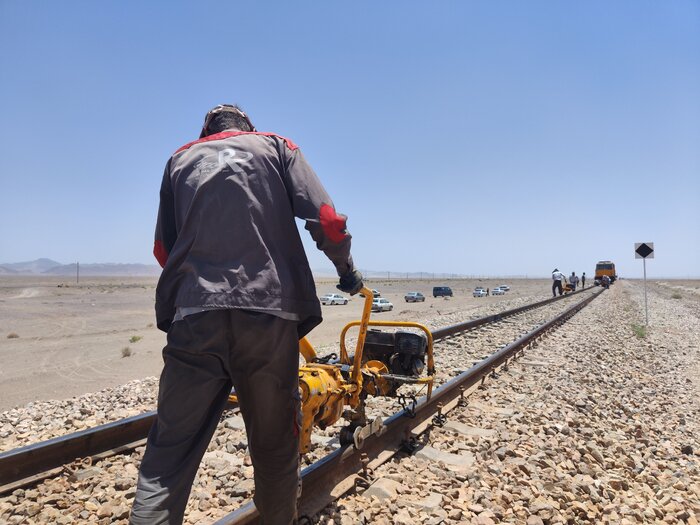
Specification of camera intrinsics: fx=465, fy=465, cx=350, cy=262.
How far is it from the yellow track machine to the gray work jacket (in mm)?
751

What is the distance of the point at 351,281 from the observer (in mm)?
2314

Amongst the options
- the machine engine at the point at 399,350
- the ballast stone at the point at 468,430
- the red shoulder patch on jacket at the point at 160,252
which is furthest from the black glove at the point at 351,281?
the ballast stone at the point at 468,430

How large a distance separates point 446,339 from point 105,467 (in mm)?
7940

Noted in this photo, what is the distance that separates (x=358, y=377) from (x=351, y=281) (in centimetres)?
137

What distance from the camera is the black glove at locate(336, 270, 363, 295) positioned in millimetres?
2297

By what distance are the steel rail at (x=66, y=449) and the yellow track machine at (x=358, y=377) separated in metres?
1.59

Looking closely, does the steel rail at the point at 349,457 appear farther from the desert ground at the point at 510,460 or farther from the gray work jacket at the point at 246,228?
the gray work jacket at the point at 246,228

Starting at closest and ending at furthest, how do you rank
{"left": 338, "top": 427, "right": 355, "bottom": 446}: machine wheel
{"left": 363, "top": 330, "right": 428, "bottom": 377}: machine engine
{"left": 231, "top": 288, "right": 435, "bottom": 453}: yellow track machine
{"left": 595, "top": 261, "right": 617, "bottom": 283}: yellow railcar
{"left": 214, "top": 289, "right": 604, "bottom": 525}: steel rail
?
{"left": 214, "top": 289, "right": 604, "bottom": 525}: steel rail, {"left": 231, "top": 288, "right": 435, "bottom": 453}: yellow track machine, {"left": 338, "top": 427, "right": 355, "bottom": 446}: machine wheel, {"left": 363, "top": 330, "right": 428, "bottom": 377}: machine engine, {"left": 595, "top": 261, "right": 617, "bottom": 283}: yellow railcar

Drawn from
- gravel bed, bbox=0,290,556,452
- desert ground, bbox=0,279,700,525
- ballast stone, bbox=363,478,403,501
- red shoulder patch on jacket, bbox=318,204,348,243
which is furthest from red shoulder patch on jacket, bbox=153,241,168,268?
gravel bed, bbox=0,290,556,452

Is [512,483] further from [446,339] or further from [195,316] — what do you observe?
[446,339]

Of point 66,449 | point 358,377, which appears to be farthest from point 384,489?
point 66,449

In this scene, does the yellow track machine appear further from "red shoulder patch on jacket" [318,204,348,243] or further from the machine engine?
"red shoulder patch on jacket" [318,204,348,243]

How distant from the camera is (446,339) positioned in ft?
33.9

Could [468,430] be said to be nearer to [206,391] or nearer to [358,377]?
[358,377]
